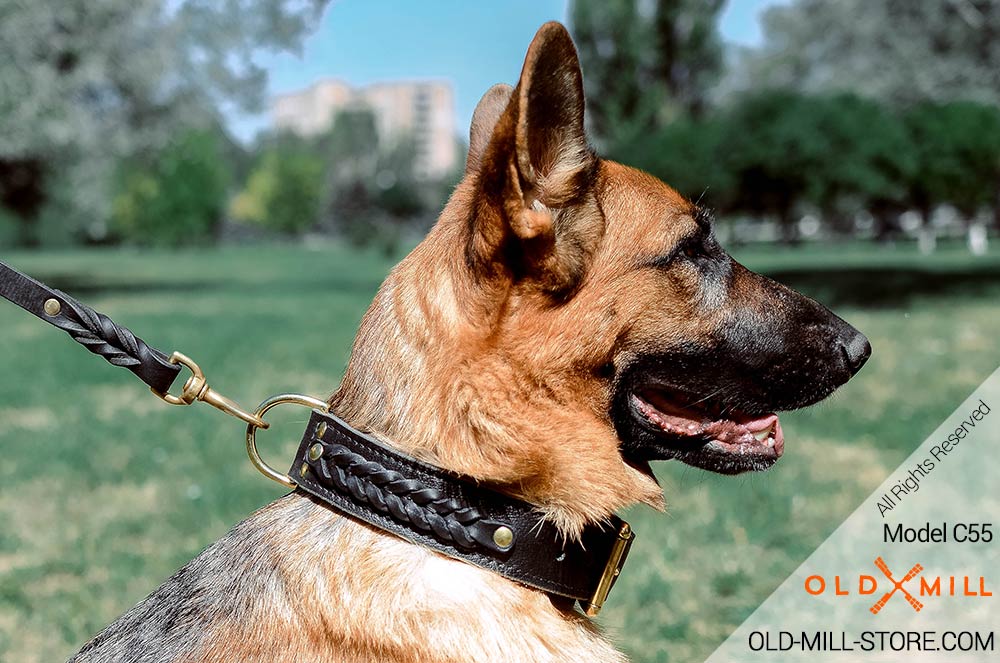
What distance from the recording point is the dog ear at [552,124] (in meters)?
2.39

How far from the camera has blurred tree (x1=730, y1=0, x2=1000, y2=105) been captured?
65.3 ft

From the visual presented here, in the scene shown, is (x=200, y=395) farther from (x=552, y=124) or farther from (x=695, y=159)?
(x=695, y=159)

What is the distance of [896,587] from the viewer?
552 centimetres

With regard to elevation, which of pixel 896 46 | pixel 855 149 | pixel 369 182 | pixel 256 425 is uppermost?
pixel 256 425

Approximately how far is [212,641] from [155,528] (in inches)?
187

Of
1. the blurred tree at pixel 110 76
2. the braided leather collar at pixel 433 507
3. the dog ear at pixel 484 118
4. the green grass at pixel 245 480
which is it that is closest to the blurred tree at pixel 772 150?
the green grass at pixel 245 480

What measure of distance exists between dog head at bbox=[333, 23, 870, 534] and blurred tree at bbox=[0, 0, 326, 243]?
23437 mm

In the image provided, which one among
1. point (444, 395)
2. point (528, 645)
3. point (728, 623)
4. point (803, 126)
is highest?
point (444, 395)

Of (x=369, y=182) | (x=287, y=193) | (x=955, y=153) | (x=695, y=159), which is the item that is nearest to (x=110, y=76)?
(x=695, y=159)

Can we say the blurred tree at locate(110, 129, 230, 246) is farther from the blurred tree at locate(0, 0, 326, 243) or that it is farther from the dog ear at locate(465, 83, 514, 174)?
the dog ear at locate(465, 83, 514, 174)

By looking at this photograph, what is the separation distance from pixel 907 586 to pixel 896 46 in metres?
18.4

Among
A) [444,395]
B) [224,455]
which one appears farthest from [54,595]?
[444,395]

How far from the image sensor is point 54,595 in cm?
566

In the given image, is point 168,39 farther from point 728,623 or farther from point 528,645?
point 528,645
